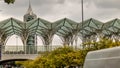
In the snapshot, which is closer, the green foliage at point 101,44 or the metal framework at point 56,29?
the green foliage at point 101,44

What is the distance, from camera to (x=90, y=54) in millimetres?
16859

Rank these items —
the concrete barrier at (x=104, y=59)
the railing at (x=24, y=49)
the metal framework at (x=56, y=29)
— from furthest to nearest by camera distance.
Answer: the metal framework at (x=56, y=29), the railing at (x=24, y=49), the concrete barrier at (x=104, y=59)

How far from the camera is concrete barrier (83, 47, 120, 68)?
538 inches

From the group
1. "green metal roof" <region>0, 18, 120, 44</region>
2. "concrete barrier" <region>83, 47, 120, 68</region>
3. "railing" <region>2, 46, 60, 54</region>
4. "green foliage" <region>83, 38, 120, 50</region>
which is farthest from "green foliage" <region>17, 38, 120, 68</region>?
"green metal roof" <region>0, 18, 120, 44</region>

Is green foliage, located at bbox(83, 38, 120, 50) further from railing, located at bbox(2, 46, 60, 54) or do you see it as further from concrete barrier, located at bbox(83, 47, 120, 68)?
railing, located at bbox(2, 46, 60, 54)

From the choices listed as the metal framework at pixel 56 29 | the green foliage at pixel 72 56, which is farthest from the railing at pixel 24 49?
the green foliage at pixel 72 56

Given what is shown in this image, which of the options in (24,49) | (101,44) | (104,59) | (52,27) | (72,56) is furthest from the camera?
(52,27)

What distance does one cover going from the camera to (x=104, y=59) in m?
14.8

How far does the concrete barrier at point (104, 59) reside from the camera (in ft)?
44.8

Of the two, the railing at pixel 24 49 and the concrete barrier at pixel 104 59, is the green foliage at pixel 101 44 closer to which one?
the concrete barrier at pixel 104 59

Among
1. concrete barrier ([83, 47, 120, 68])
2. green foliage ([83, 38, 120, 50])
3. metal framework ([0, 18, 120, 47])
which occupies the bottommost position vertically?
concrete barrier ([83, 47, 120, 68])

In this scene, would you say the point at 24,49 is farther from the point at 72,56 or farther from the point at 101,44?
the point at 101,44

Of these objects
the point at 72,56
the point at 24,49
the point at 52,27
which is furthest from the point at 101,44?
the point at 52,27

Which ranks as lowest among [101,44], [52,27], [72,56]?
[72,56]
